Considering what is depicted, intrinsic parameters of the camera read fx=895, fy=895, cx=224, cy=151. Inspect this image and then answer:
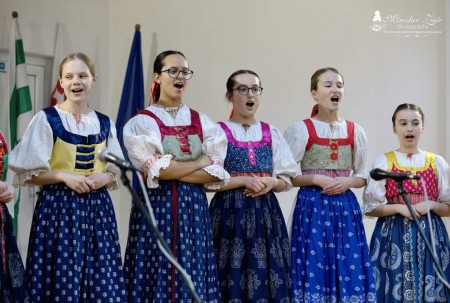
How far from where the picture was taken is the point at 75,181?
406cm

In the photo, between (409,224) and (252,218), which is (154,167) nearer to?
(252,218)

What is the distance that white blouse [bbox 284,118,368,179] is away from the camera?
4969 millimetres

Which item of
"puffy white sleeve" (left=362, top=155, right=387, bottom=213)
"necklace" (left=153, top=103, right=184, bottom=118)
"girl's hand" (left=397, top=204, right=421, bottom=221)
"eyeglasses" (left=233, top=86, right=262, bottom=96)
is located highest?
"eyeglasses" (left=233, top=86, right=262, bottom=96)

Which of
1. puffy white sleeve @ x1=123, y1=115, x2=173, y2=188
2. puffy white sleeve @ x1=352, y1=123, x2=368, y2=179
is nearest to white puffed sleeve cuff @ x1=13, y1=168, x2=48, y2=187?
puffy white sleeve @ x1=123, y1=115, x2=173, y2=188

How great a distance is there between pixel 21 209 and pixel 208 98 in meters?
1.73

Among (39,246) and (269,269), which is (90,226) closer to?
(39,246)

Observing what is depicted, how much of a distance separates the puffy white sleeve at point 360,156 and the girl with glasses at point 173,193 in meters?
0.93

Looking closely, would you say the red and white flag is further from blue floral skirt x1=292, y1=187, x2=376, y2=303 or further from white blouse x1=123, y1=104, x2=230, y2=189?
blue floral skirt x1=292, y1=187, x2=376, y2=303

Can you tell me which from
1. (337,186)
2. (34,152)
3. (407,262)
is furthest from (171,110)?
(407,262)

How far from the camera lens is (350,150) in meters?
5.04

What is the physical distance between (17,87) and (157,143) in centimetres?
250

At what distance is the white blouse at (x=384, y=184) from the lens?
5266 mm

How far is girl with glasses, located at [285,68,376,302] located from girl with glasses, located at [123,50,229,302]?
0.64 m

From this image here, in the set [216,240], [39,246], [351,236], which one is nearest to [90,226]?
[39,246]
